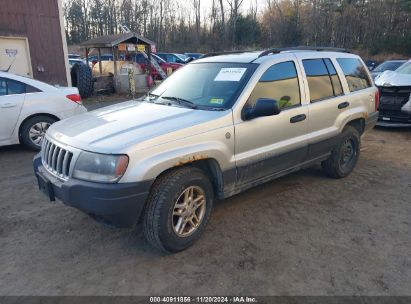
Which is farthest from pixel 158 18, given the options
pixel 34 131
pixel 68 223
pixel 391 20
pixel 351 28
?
pixel 68 223

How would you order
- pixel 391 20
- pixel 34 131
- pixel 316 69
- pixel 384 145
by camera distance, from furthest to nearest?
pixel 391 20, pixel 384 145, pixel 34 131, pixel 316 69

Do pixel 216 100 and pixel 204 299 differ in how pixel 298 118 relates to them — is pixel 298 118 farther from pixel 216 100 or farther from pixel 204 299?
pixel 204 299

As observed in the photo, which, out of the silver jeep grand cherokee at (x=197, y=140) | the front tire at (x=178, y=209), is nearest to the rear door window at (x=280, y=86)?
the silver jeep grand cherokee at (x=197, y=140)

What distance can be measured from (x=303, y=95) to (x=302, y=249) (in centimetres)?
187

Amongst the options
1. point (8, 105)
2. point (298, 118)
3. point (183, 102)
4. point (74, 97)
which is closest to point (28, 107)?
point (8, 105)

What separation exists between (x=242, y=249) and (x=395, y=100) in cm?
657

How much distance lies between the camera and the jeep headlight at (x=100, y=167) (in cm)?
272

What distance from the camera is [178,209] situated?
10.4ft

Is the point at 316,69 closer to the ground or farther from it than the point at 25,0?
closer to the ground

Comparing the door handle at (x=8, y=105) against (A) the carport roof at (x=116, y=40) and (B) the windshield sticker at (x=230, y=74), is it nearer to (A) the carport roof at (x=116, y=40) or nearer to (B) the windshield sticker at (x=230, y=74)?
(B) the windshield sticker at (x=230, y=74)

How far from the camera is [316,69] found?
4.46 metres

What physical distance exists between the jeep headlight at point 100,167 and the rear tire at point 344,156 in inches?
130

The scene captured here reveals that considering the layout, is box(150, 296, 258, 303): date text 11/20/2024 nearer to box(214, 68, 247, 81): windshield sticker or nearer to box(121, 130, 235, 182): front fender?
box(121, 130, 235, 182): front fender

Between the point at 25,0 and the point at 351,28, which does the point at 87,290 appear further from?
the point at 351,28
